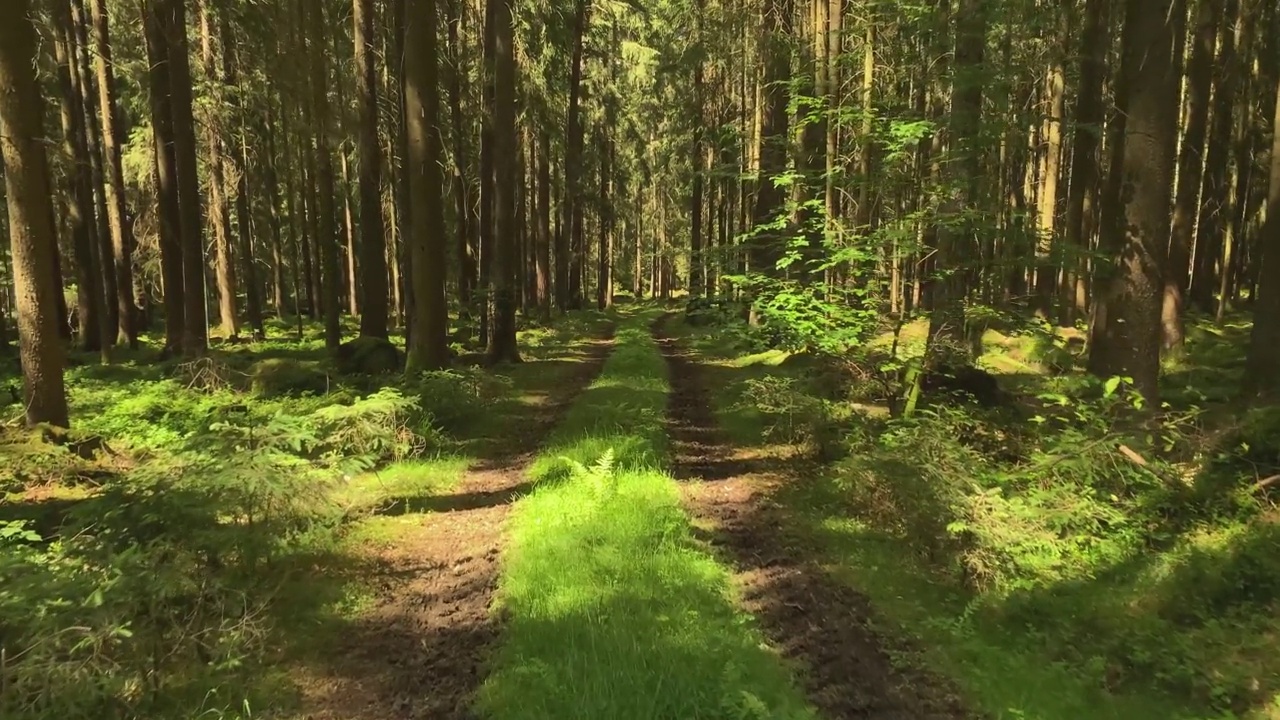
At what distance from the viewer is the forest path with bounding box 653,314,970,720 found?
457cm

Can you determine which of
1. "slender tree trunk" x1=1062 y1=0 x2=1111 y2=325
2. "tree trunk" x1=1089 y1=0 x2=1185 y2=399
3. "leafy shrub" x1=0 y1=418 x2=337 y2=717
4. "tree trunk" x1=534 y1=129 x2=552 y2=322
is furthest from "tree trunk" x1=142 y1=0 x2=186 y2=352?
"slender tree trunk" x1=1062 y1=0 x2=1111 y2=325

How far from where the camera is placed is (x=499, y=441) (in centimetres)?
1133

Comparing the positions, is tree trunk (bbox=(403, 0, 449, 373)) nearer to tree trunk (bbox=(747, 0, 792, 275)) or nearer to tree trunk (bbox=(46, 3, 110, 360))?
tree trunk (bbox=(747, 0, 792, 275))

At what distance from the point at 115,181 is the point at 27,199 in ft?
44.2

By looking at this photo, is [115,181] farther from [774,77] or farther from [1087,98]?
[1087,98]

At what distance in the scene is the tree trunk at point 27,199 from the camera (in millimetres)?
8609

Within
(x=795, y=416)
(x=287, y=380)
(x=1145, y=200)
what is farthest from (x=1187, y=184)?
(x=287, y=380)

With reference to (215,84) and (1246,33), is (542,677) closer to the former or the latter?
(215,84)

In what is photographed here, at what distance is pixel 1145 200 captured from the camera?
812 cm

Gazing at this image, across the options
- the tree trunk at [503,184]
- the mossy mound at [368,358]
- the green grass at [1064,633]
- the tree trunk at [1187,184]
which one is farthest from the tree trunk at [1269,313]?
the mossy mound at [368,358]

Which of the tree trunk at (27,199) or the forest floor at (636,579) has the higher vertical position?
the tree trunk at (27,199)

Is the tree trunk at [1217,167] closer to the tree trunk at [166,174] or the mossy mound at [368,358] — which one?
the mossy mound at [368,358]

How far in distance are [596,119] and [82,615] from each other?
32.5 metres

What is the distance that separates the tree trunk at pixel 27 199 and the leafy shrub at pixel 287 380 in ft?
14.2
